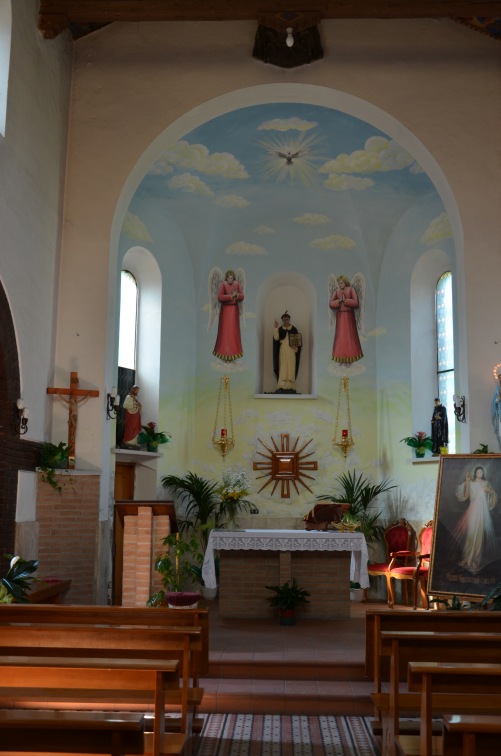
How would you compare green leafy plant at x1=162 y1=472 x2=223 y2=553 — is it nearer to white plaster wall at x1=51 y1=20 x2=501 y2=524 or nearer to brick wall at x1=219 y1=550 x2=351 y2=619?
brick wall at x1=219 y1=550 x2=351 y2=619

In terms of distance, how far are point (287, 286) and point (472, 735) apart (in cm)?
1179

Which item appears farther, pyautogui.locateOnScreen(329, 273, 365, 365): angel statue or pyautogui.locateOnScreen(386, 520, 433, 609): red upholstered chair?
pyautogui.locateOnScreen(329, 273, 365, 365): angel statue

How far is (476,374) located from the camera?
9719 mm

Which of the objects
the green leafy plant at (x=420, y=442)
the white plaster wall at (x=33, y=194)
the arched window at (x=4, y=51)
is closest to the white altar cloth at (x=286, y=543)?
the white plaster wall at (x=33, y=194)

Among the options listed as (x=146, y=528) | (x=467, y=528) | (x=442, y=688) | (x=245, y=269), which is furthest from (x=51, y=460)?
(x=245, y=269)

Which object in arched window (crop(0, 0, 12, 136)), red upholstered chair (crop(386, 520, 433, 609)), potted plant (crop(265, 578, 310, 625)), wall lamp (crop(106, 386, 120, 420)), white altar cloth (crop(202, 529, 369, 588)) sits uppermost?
arched window (crop(0, 0, 12, 136))

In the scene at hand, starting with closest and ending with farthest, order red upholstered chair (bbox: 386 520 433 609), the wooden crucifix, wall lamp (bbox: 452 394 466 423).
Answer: the wooden crucifix, wall lamp (bbox: 452 394 466 423), red upholstered chair (bbox: 386 520 433 609)

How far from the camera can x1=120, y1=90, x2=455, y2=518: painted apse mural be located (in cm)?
1305

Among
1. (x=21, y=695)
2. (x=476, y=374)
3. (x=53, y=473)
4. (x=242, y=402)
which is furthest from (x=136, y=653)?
(x=242, y=402)

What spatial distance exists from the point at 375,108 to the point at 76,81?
3.88 meters

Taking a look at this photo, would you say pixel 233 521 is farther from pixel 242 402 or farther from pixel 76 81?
pixel 76 81

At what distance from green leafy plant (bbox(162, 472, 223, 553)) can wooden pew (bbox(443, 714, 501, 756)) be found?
9.55 meters

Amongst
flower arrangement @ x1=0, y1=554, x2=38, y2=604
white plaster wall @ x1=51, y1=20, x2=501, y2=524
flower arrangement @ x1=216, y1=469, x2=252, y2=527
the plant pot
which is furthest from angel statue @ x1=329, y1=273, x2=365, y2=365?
flower arrangement @ x1=0, y1=554, x2=38, y2=604

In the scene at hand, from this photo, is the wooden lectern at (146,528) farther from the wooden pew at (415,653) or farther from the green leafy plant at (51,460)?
the wooden pew at (415,653)
